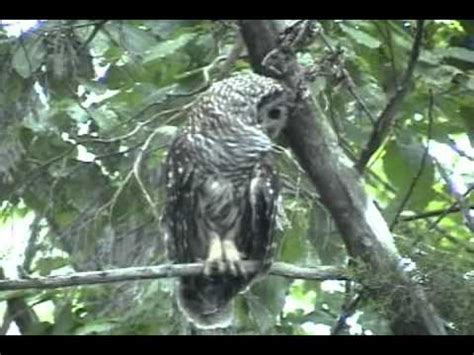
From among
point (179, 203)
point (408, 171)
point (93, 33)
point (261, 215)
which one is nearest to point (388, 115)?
point (408, 171)

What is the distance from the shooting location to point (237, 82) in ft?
6.73

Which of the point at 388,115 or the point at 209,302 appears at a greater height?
the point at 388,115

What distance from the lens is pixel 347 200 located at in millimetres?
2078

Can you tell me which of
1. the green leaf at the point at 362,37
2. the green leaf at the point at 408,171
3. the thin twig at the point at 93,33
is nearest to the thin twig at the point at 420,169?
the green leaf at the point at 408,171

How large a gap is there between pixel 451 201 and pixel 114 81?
59 cm

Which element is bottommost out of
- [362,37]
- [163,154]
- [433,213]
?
[433,213]

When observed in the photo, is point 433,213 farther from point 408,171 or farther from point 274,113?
point 274,113

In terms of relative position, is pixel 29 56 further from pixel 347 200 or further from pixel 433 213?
pixel 433 213

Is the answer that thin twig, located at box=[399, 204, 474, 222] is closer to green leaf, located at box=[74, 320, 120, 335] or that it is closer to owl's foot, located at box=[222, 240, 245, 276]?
owl's foot, located at box=[222, 240, 245, 276]

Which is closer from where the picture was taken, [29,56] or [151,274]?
[151,274]

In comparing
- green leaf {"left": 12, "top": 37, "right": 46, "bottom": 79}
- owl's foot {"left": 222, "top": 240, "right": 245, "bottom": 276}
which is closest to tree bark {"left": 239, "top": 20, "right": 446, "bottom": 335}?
owl's foot {"left": 222, "top": 240, "right": 245, "bottom": 276}

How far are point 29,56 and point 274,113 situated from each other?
0.43m
